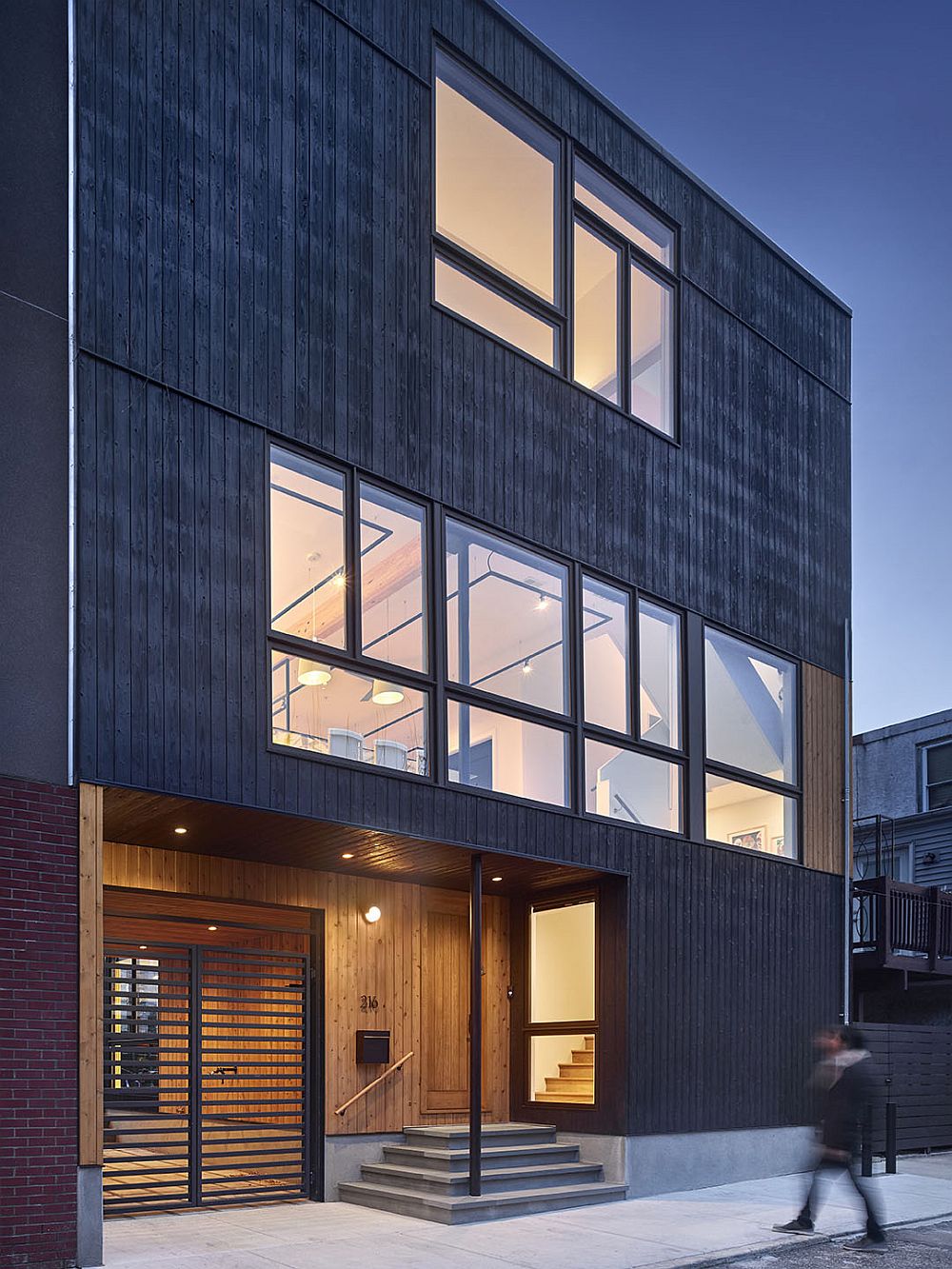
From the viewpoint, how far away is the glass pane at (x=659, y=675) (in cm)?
1268

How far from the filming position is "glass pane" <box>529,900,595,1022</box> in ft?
40.4

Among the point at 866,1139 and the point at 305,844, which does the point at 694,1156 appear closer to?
the point at 866,1139

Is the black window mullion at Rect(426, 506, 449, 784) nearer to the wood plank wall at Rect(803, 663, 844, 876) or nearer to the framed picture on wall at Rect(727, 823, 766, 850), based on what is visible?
the framed picture on wall at Rect(727, 823, 766, 850)

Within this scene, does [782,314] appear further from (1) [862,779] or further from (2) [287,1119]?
(1) [862,779]

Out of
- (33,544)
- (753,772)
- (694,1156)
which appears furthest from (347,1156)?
(33,544)

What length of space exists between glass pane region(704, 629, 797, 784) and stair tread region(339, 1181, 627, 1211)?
438 cm

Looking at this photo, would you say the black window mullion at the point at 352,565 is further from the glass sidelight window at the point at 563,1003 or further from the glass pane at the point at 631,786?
the glass sidelight window at the point at 563,1003

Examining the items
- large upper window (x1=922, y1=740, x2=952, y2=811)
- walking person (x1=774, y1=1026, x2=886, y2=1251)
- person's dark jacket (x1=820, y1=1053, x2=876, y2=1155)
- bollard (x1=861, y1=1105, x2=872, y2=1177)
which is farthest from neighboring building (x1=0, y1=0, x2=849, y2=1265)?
large upper window (x1=922, y1=740, x2=952, y2=811)

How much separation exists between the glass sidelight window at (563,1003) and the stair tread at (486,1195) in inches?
35.2

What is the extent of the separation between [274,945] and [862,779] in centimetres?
1817

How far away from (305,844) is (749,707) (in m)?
5.79

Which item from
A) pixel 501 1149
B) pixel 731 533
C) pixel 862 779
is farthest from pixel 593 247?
pixel 862 779

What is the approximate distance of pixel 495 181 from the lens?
39.9ft

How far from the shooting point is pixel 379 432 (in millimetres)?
10484
